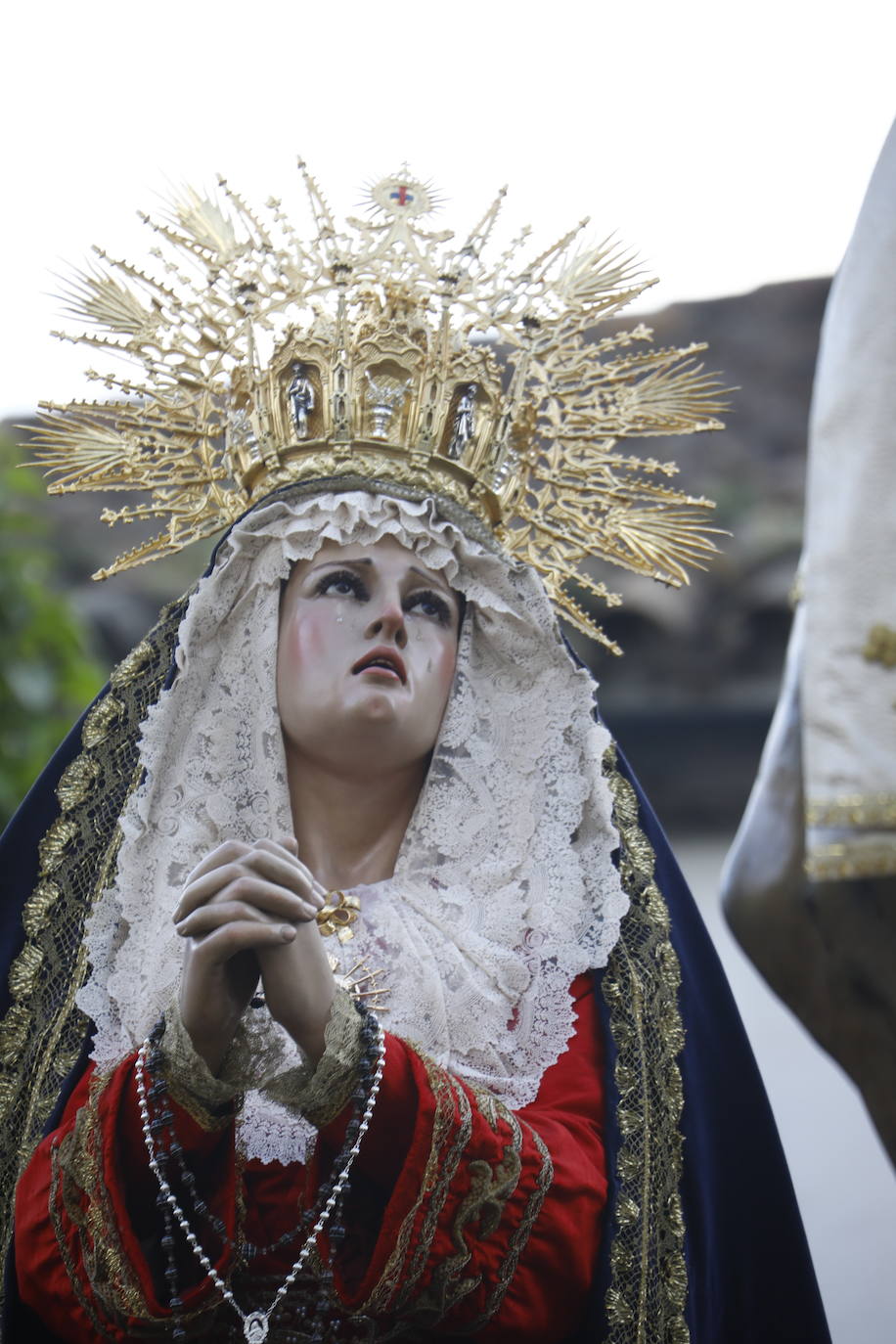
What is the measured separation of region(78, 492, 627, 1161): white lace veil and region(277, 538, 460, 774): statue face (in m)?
0.03

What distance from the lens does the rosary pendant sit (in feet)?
6.92

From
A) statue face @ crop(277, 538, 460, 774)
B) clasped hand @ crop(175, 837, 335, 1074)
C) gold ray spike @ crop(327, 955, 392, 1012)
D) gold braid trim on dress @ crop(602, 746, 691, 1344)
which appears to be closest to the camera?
clasped hand @ crop(175, 837, 335, 1074)

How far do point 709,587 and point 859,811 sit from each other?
14.8 ft

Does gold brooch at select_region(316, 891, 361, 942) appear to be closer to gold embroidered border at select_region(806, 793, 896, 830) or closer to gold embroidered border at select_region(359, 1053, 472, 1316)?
gold embroidered border at select_region(359, 1053, 472, 1316)

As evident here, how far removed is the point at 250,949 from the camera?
213 centimetres

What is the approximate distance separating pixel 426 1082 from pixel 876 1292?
8.54 feet

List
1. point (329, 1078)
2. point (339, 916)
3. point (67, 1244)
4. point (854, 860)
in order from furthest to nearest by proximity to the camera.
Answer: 1. point (339, 916)
2. point (67, 1244)
3. point (329, 1078)
4. point (854, 860)

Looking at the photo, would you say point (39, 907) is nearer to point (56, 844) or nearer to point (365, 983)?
point (56, 844)

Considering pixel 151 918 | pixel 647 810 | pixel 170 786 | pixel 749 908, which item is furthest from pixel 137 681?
pixel 749 908

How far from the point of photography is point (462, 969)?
252 centimetres

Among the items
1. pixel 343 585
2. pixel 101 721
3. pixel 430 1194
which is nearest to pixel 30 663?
pixel 101 721

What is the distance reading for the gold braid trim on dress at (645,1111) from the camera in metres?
2.36

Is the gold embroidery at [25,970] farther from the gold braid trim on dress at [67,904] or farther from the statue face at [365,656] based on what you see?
the statue face at [365,656]

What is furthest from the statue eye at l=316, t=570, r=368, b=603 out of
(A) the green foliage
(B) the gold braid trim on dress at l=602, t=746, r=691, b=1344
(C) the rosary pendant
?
(A) the green foliage
